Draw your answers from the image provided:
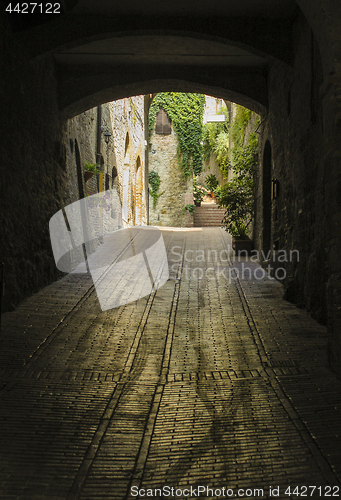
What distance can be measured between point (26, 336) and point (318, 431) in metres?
3.30

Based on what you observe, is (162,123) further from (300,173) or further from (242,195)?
(300,173)

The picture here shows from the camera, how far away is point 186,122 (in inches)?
943

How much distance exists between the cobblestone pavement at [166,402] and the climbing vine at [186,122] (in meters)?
18.6

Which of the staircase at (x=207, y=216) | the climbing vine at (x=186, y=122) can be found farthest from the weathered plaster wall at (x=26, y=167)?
the climbing vine at (x=186, y=122)

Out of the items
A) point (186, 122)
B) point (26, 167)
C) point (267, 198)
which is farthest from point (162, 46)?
point (186, 122)

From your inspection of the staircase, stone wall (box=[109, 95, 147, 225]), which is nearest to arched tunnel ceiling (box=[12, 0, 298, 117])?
stone wall (box=[109, 95, 147, 225])

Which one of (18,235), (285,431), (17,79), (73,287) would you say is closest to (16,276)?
(18,235)

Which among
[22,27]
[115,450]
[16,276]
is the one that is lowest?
[115,450]

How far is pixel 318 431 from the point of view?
2965 mm

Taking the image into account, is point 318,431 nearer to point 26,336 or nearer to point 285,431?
point 285,431

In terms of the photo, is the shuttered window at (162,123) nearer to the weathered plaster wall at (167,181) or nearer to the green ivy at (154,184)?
the weathered plaster wall at (167,181)

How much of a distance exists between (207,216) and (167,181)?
3.36m

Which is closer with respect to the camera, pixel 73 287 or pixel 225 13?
pixel 225 13

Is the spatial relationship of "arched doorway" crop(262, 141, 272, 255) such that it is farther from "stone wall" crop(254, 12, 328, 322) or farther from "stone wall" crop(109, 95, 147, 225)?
"stone wall" crop(109, 95, 147, 225)
